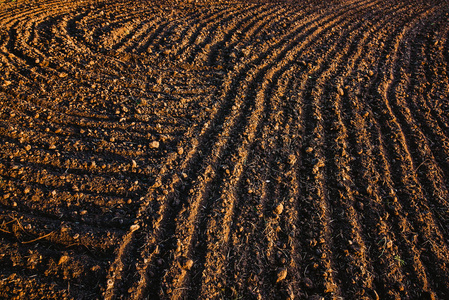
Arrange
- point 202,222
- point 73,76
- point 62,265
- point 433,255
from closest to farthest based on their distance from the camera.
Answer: point 62,265 → point 433,255 → point 202,222 → point 73,76

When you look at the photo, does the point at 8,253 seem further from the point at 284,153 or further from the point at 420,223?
the point at 420,223

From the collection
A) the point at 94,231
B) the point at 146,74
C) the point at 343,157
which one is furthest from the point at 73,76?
the point at 343,157

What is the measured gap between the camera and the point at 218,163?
313cm

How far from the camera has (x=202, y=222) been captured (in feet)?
8.55

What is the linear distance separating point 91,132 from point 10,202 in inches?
43.0

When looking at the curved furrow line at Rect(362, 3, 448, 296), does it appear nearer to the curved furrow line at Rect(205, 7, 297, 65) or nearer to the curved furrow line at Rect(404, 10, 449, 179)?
the curved furrow line at Rect(404, 10, 449, 179)

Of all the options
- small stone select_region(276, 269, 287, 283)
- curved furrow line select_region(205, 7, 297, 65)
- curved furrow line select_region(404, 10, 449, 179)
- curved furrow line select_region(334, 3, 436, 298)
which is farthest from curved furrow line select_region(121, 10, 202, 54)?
small stone select_region(276, 269, 287, 283)

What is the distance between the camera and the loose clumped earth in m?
2.29

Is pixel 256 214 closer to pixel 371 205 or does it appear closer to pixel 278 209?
pixel 278 209

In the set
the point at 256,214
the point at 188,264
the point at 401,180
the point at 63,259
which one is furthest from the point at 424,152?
the point at 63,259

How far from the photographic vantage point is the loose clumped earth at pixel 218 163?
90.4 inches

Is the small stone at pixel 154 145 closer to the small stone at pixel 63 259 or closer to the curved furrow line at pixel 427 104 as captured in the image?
the small stone at pixel 63 259

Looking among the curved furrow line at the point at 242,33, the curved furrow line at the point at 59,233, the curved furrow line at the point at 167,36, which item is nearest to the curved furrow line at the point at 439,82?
the curved furrow line at the point at 242,33

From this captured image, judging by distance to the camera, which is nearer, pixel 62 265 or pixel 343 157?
pixel 62 265
